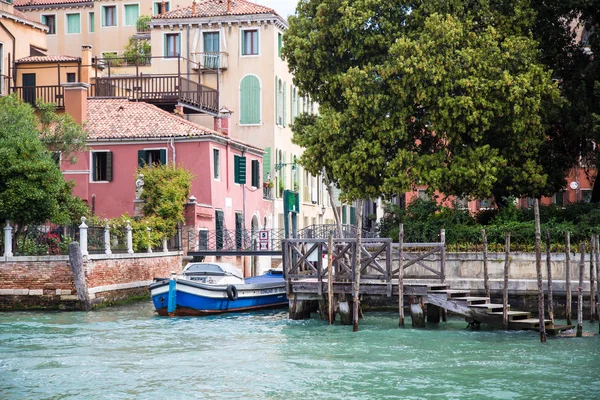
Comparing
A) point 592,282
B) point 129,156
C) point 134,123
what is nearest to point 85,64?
point 134,123

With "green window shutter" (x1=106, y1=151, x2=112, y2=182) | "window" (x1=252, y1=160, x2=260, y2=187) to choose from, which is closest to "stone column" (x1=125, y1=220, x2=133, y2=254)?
"green window shutter" (x1=106, y1=151, x2=112, y2=182)

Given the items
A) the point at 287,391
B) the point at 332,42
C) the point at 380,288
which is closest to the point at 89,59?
the point at 332,42

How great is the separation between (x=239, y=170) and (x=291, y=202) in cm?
598

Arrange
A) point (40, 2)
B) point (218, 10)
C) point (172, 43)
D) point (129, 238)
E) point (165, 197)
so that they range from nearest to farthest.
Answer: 1. point (129, 238)
2. point (165, 197)
3. point (218, 10)
4. point (172, 43)
5. point (40, 2)

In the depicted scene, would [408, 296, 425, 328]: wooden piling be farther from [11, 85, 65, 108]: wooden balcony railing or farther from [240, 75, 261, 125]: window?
[240, 75, 261, 125]: window

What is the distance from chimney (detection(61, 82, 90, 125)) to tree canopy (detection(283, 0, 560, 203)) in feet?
32.0

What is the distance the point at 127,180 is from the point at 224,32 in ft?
36.7

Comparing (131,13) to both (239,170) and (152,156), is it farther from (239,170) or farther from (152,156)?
(152,156)

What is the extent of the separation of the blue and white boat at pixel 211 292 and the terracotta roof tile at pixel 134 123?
879cm

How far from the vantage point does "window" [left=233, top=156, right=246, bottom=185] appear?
1585 inches

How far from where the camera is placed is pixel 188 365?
17828mm

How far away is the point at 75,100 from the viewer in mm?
36281

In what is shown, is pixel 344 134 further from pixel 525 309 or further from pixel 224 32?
pixel 224 32

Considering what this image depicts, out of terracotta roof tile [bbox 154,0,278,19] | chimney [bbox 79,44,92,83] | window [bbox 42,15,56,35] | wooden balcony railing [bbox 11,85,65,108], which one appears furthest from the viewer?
window [bbox 42,15,56,35]
